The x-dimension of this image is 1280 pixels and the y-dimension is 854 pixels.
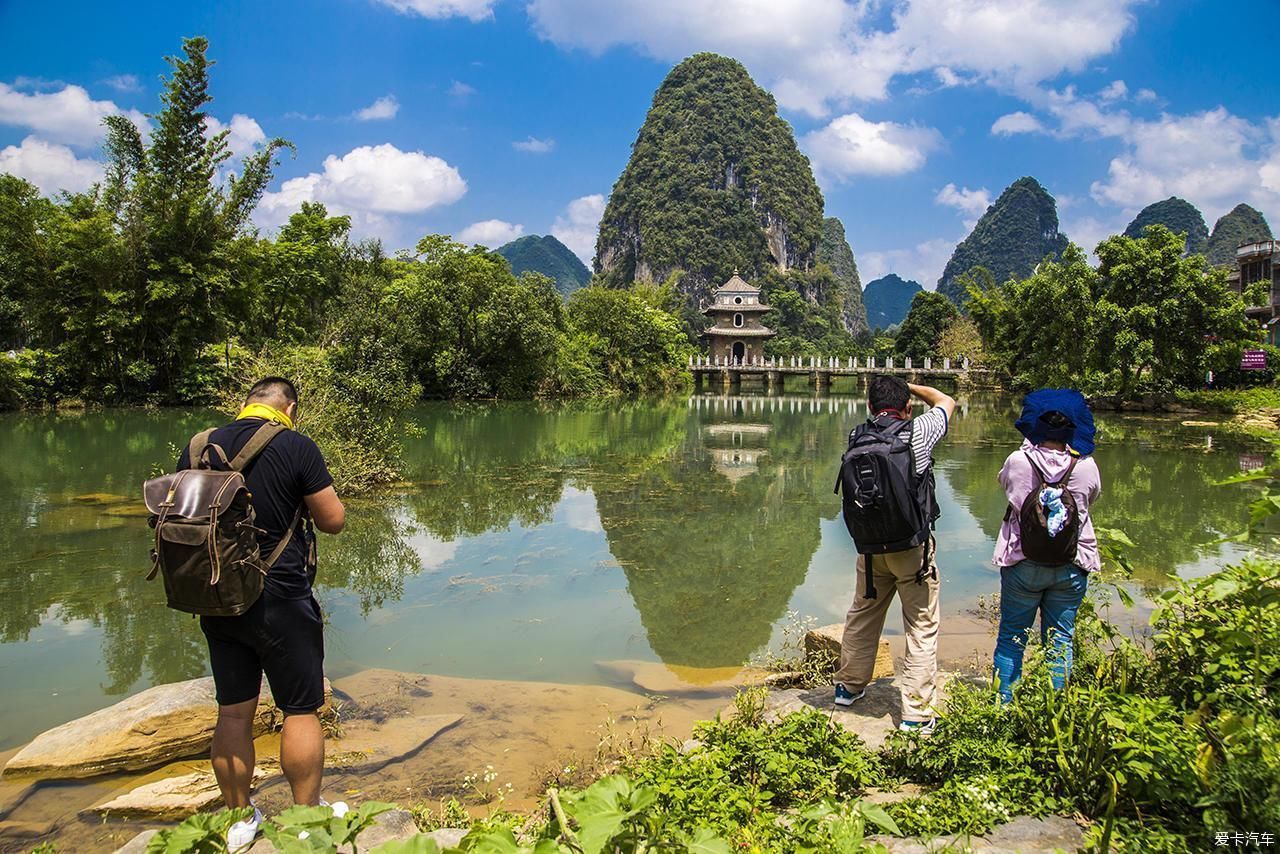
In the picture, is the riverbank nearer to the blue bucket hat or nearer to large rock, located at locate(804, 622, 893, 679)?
large rock, located at locate(804, 622, 893, 679)

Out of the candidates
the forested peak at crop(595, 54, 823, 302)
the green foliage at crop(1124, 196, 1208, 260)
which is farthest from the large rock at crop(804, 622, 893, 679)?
the green foliage at crop(1124, 196, 1208, 260)

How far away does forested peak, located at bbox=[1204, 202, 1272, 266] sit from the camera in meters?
Answer: 73.7

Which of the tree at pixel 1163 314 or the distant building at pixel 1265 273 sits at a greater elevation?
the distant building at pixel 1265 273

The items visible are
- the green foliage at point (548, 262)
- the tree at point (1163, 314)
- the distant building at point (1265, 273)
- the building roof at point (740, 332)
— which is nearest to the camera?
the tree at point (1163, 314)

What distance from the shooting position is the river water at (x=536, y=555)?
15.8 ft

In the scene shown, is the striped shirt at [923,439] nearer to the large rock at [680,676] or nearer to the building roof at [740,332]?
the large rock at [680,676]

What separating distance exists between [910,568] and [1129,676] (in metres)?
0.78

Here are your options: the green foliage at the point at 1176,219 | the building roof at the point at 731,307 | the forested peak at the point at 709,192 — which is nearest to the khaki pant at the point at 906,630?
the building roof at the point at 731,307

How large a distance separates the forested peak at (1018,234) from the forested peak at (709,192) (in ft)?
126

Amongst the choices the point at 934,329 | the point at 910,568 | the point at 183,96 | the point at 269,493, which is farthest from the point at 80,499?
the point at 934,329

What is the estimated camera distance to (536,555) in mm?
7297

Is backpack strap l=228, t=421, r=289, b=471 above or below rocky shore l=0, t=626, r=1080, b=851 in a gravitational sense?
above

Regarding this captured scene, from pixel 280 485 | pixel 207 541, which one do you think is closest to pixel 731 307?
pixel 280 485

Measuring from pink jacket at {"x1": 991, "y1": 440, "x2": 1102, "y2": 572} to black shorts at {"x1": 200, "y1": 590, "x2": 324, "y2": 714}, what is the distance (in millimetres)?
2484
